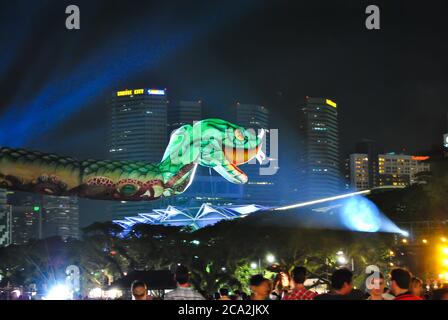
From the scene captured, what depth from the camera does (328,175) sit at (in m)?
156

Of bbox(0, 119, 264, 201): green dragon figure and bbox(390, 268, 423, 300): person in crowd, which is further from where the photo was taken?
bbox(0, 119, 264, 201): green dragon figure

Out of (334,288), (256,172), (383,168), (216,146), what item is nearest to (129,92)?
(256,172)

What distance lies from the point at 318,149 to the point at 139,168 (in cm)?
11831

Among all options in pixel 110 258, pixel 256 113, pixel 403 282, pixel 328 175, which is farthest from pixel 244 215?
pixel 328 175

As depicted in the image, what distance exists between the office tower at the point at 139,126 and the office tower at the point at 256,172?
16812mm

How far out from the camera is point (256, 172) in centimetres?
14175

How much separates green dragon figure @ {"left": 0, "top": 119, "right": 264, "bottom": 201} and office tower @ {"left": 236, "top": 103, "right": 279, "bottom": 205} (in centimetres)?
8987

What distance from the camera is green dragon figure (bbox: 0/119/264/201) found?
40594 millimetres

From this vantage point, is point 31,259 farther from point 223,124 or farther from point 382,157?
point 382,157

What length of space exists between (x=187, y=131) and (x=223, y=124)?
2.50m

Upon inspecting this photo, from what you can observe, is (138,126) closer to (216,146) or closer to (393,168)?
(393,168)

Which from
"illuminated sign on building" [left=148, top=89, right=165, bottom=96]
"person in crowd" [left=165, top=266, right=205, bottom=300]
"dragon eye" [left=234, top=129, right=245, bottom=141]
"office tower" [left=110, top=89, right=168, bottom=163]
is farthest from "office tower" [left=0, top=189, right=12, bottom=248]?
"person in crowd" [left=165, top=266, right=205, bottom=300]

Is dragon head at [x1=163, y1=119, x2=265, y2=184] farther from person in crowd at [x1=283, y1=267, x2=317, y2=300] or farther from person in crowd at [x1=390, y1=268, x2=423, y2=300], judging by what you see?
person in crowd at [x1=390, y1=268, x2=423, y2=300]

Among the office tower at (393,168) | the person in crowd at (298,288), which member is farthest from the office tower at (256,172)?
the person in crowd at (298,288)
